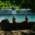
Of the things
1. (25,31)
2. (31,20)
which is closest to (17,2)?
(31,20)

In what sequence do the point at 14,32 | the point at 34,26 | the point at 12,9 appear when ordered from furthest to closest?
the point at 12,9 < the point at 34,26 < the point at 14,32

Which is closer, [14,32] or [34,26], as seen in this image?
[14,32]

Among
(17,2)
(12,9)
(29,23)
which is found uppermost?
(17,2)

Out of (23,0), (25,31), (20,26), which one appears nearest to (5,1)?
(23,0)

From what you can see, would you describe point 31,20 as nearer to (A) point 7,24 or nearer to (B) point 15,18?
(B) point 15,18

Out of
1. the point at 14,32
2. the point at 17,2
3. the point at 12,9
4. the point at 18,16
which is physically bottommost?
the point at 14,32

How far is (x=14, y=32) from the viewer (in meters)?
2.13

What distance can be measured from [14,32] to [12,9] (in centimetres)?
63

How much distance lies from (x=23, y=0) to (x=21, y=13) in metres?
0.31

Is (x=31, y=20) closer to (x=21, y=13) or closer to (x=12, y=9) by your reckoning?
(x=21, y=13)

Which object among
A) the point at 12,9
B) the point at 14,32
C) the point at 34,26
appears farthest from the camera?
the point at 12,9

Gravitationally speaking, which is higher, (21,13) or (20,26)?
(21,13)

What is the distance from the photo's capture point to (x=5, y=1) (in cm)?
255

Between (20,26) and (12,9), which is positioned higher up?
(12,9)
